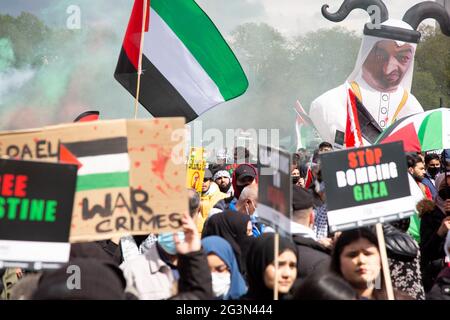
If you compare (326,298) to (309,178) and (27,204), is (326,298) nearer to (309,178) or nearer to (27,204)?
(27,204)

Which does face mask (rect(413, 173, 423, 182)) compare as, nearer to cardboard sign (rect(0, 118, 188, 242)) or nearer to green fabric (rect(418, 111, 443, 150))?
green fabric (rect(418, 111, 443, 150))

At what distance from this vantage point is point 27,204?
368 cm

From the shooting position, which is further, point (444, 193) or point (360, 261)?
point (444, 193)

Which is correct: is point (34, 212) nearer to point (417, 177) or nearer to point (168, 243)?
point (168, 243)

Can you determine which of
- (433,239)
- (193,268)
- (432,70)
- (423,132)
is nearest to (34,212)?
(193,268)

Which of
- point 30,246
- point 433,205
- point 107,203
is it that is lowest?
point 30,246

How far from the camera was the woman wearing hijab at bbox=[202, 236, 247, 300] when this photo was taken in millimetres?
4637

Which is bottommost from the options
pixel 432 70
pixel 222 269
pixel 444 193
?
pixel 222 269

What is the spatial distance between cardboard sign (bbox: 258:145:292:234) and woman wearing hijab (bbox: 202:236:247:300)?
0.34 meters

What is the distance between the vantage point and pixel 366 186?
4.34 metres

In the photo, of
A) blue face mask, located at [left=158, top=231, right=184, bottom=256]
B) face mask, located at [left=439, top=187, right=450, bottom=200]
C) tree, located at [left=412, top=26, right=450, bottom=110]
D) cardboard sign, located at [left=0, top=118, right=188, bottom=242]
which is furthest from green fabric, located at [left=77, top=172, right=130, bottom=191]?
tree, located at [left=412, top=26, right=450, bottom=110]

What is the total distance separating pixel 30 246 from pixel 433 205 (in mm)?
3672

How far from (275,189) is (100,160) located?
2.90 ft

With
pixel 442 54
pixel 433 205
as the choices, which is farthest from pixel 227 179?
pixel 442 54
